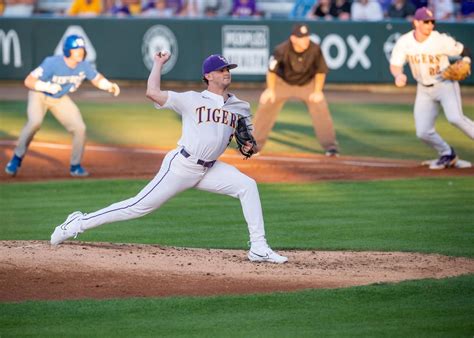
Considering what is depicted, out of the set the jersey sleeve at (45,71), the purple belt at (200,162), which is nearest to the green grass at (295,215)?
the jersey sleeve at (45,71)

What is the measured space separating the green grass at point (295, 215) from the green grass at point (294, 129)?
3.51 m

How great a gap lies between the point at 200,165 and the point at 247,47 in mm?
15681

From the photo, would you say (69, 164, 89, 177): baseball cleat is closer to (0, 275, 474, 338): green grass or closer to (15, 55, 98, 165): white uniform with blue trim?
(15, 55, 98, 165): white uniform with blue trim

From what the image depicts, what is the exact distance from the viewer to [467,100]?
22547mm

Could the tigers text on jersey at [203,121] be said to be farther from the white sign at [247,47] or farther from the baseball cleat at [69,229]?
the white sign at [247,47]

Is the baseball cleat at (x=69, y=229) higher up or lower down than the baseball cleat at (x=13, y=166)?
higher up

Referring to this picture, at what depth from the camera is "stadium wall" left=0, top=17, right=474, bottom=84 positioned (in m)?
23.9

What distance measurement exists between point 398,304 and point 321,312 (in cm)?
65

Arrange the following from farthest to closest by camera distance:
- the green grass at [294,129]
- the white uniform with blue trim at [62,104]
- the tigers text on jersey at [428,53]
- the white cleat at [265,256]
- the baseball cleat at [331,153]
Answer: the green grass at [294,129] < the baseball cleat at [331,153] < the tigers text on jersey at [428,53] < the white uniform with blue trim at [62,104] < the white cleat at [265,256]

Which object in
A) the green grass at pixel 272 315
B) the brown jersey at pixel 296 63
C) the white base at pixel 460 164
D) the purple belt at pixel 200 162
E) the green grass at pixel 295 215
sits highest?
the purple belt at pixel 200 162

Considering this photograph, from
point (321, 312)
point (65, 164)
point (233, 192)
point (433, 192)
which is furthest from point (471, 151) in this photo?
point (321, 312)

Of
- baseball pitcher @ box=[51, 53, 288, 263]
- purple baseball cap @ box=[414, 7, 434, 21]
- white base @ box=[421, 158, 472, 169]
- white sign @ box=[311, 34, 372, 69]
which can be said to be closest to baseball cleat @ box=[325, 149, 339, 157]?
white base @ box=[421, 158, 472, 169]

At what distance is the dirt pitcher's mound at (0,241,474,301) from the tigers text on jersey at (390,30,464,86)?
5274 mm

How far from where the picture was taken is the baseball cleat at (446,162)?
15.3 meters
